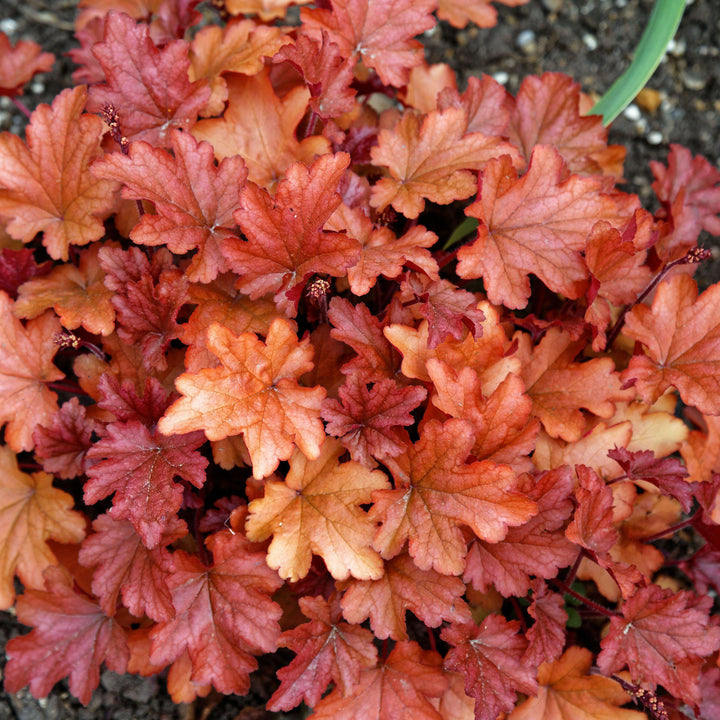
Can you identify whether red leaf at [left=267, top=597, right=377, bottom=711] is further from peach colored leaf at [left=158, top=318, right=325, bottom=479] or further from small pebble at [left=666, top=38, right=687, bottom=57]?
small pebble at [left=666, top=38, right=687, bottom=57]

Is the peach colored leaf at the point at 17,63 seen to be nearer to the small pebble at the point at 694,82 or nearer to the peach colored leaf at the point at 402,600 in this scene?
the peach colored leaf at the point at 402,600

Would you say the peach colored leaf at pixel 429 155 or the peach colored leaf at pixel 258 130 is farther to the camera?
the peach colored leaf at pixel 258 130

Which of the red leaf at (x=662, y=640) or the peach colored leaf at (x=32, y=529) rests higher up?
the red leaf at (x=662, y=640)

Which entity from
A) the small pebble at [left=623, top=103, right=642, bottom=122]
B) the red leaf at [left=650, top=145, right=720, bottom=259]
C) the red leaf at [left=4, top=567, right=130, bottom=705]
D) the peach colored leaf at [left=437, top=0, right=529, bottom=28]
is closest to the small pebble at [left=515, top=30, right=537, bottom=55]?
the small pebble at [left=623, top=103, right=642, bottom=122]

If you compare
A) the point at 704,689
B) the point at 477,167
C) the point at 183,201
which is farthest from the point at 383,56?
the point at 704,689

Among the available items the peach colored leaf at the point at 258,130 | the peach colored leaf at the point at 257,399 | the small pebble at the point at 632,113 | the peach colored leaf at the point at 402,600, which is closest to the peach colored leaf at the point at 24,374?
the peach colored leaf at the point at 257,399
